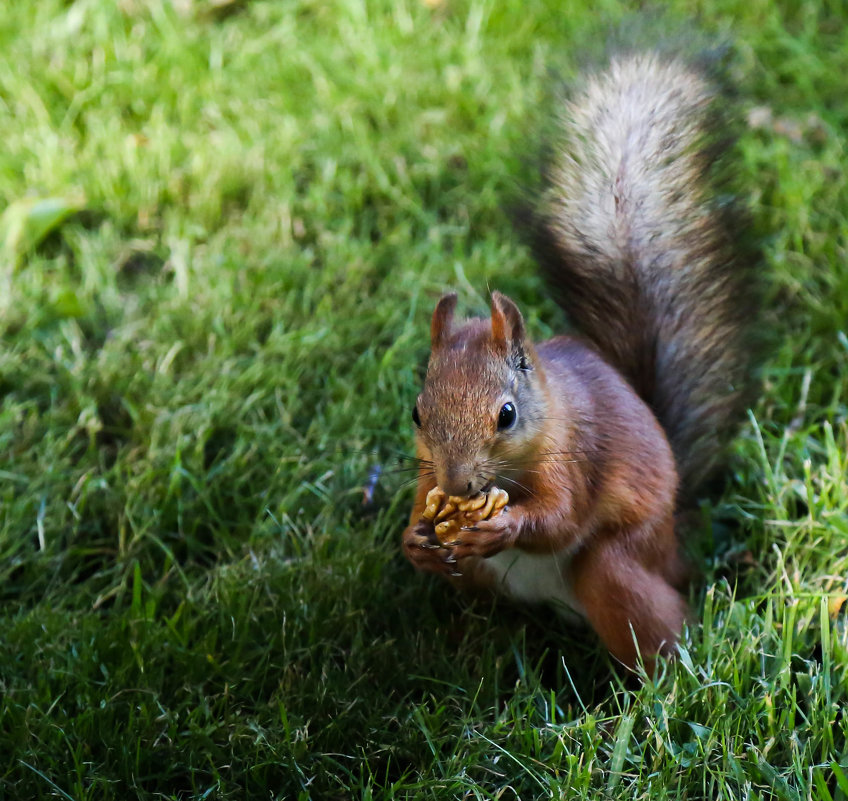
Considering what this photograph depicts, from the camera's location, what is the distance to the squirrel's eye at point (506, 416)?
176 cm

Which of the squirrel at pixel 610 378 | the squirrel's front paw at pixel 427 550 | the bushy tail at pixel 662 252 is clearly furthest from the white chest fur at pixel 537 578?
the bushy tail at pixel 662 252

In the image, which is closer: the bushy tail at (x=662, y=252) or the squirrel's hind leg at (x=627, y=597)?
the squirrel's hind leg at (x=627, y=597)

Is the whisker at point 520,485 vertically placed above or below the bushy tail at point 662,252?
below

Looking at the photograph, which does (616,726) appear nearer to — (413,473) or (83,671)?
(413,473)

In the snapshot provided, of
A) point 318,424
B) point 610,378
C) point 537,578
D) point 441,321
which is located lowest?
point 537,578

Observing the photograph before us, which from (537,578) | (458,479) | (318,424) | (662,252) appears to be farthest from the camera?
(318,424)

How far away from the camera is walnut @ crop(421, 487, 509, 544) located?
176cm

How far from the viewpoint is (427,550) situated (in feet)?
6.00

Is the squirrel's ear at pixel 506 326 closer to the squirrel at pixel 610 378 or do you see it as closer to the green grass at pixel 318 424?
the squirrel at pixel 610 378

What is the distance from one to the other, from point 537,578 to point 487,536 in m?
0.27

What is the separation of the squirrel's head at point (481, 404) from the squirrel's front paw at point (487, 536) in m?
0.06

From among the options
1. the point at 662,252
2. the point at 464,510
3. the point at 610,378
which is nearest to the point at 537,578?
the point at 464,510

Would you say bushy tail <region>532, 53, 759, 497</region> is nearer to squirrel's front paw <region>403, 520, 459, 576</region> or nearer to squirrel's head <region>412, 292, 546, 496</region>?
squirrel's head <region>412, 292, 546, 496</region>

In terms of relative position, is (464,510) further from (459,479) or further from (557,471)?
(557,471)
